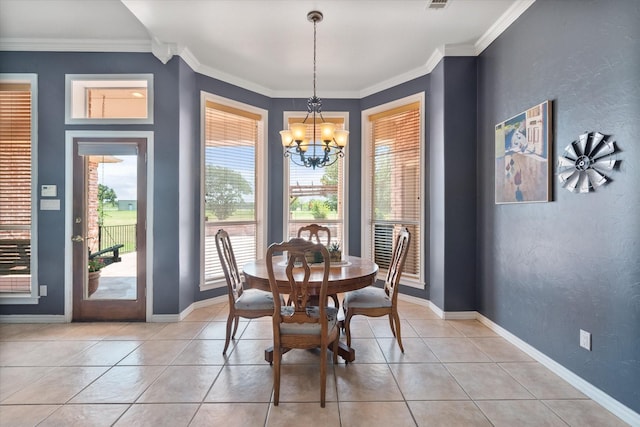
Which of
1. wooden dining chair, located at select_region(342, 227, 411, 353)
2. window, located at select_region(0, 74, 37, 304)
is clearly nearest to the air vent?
wooden dining chair, located at select_region(342, 227, 411, 353)

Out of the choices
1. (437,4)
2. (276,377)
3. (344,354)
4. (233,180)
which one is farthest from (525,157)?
(233,180)

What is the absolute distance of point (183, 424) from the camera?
69.1 inches

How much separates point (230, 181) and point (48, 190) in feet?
6.40

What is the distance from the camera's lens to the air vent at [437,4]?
2.59m

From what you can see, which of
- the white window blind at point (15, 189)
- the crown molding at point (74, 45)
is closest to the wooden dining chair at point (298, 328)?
the crown molding at point (74, 45)

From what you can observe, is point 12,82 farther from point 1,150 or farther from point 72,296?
point 72,296

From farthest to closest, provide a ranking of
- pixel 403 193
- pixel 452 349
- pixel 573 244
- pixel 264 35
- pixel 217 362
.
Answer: pixel 403 193 → pixel 264 35 → pixel 452 349 → pixel 217 362 → pixel 573 244

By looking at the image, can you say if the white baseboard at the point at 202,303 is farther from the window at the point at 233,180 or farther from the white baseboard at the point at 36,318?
the white baseboard at the point at 36,318

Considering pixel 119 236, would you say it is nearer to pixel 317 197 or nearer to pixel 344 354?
pixel 317 197

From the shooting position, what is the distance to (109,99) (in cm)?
347

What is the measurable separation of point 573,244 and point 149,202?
3906 millimetres

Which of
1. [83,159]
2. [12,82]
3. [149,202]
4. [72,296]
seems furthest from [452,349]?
[12,82]

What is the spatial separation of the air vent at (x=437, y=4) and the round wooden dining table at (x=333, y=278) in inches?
92.7

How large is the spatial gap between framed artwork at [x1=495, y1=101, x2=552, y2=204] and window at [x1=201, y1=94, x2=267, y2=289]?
2.99m
